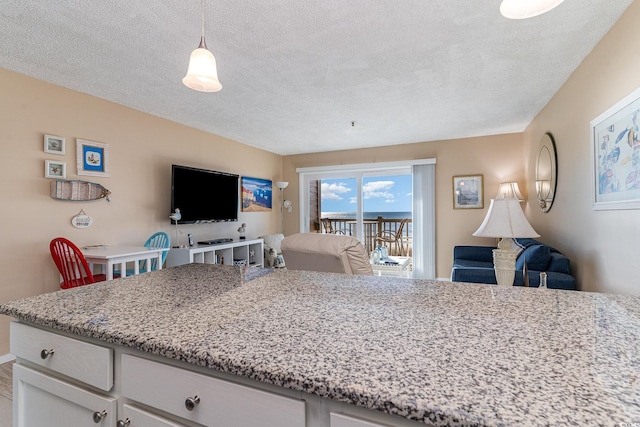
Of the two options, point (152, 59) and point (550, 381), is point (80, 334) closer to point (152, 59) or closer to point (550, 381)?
point (550, 381)

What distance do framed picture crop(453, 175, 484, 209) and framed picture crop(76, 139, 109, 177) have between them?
4800mm

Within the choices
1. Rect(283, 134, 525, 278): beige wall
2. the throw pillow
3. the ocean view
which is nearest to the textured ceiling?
Rect(283, 134, 525, 278): beige wall

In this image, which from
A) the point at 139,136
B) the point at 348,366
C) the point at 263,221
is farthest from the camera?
the point at 263,221

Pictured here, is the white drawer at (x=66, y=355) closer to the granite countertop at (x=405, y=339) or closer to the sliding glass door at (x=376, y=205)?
the granite countertop at (x=405, y=339)

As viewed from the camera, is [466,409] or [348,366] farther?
[348,366]

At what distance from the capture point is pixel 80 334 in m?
0.84

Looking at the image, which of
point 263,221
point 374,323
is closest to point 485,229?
point 374,323

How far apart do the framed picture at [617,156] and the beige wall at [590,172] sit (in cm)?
7

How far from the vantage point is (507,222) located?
186cm

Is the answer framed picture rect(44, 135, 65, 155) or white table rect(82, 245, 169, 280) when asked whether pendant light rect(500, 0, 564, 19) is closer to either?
white table rect(82, 245, 169, 280)

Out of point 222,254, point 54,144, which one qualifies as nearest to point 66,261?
point 54,144

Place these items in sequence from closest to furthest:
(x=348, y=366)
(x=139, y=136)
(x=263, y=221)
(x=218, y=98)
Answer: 1. (x=348, y=366)
2. (x=218, y=98)
3. (x=139, y=136)
4. (x=263, y=221)

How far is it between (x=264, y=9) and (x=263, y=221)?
4197 millimetres

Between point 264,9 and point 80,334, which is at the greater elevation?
point 264,9
